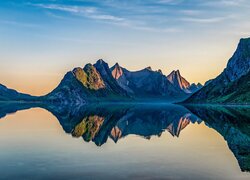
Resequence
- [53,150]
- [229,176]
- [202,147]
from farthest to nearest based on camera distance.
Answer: [202,147] < [53,150] < [229,176]

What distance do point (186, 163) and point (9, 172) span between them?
63.8 feet

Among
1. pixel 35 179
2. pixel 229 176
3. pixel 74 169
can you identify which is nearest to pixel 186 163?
pixel 229 176

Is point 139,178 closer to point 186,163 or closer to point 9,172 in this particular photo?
point 186,163

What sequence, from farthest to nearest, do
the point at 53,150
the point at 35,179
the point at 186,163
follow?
the point at 53,150 < the point at 186,163 < the point at 35,179

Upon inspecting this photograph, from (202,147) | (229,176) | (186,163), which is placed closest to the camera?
(229,176)

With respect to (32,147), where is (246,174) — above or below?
below

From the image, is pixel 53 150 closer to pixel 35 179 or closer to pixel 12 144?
pixel 12 144

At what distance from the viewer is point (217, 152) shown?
45.8m

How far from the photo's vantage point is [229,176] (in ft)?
102

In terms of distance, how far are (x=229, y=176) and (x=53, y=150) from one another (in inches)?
1021

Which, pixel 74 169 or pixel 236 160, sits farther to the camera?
pixel 236 160

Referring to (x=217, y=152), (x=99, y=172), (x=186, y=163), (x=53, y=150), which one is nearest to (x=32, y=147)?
(x=53, y=150)

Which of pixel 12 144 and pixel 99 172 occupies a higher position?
pixel 12 144

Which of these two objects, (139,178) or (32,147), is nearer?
(139,178)
